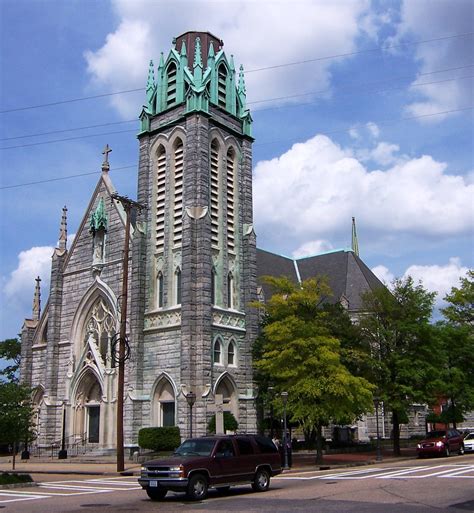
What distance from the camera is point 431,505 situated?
13375 millimetres

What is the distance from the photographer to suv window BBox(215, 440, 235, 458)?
16781mm

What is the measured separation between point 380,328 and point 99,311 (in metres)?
18.6

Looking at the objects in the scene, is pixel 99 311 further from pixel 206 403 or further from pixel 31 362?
pixel 206 403

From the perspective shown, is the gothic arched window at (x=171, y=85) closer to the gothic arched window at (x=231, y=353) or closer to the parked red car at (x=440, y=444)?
the gothic arched window at (x=231, y=353)

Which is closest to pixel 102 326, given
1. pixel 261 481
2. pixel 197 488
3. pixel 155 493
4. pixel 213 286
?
pixel 213 286

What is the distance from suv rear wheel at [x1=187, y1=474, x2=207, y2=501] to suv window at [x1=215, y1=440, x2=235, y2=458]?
85 centimetres

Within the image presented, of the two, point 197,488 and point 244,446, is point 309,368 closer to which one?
point 244,446

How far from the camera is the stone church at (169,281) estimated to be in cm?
3738

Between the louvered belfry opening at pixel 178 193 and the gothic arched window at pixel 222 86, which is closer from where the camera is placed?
the louvered belfry opening at pixel 178 193

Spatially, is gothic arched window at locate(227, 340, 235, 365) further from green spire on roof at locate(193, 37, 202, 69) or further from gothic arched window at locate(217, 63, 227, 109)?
green spire on roof at locate(193, 37, 202, 69)

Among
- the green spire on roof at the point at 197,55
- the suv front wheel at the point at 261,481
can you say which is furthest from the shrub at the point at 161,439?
the green spire on roof at the point at 197,55

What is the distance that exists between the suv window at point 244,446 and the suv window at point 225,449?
31cm

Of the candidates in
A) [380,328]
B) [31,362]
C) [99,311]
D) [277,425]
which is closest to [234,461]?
[380,328]

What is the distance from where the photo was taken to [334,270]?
189 feet
